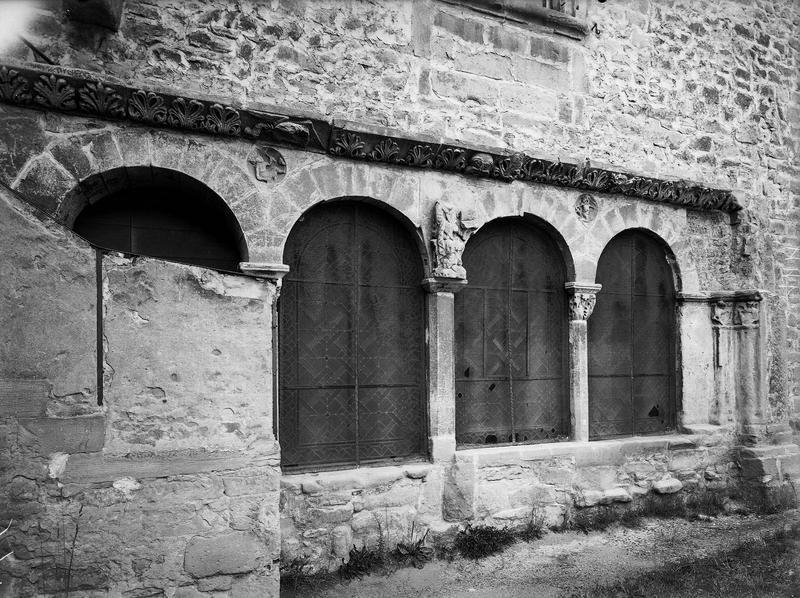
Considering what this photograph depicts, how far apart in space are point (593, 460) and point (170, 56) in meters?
4.70

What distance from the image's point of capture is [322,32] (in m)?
4.27

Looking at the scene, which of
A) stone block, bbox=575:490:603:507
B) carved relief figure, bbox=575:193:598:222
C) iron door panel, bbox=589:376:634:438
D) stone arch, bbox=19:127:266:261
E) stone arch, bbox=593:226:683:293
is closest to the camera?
stone arch, bbox=19:127:266:261

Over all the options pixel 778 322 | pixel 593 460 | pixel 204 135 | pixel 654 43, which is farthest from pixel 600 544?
pixel 654 43

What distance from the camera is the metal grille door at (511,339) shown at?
495 cm

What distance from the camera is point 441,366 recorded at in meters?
4.61

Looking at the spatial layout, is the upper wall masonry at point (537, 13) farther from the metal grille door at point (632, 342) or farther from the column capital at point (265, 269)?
the column capital at point (265, 269)

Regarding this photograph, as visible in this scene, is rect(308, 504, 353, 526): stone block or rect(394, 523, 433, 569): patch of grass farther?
rect(394, 523, 433, 569): patch of grass

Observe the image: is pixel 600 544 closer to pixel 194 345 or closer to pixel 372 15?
pixel 194 345

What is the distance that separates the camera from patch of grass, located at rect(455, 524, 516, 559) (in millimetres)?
4445

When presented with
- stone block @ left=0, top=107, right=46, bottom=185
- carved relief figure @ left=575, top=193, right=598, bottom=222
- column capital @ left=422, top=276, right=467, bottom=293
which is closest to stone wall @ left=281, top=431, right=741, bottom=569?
column capital @ left=422, top=276, right=467, bottom=293

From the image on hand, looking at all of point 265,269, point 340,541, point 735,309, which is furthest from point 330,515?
point 735,309

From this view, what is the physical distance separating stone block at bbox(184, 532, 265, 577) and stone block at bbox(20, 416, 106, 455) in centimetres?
69

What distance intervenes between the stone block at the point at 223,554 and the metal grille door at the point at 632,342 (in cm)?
357

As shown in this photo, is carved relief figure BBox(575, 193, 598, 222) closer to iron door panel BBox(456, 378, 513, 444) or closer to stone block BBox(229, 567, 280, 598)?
iron door panel BBox(456, 378, 513, 444)
